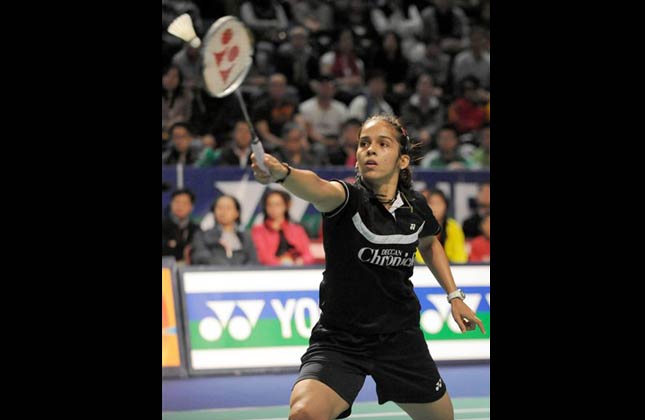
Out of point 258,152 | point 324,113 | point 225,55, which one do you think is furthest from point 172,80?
point 258,152

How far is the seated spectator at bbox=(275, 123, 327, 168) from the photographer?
11.1 m

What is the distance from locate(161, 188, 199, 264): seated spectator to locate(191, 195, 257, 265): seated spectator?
0.39 ft

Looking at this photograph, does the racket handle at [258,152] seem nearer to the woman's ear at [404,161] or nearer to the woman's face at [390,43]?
the woman's ear at [404,161]

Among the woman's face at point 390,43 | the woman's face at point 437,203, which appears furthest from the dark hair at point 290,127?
the woman's face at point 390,43

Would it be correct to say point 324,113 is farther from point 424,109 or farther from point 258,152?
point 258,152

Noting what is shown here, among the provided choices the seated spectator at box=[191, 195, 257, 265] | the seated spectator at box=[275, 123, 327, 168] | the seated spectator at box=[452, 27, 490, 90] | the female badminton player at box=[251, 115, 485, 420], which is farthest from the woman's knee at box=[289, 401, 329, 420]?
the seated spectator at box=[452, 27, 490, 90]

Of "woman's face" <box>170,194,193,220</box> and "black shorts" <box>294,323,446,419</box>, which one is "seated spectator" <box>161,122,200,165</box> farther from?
"black shorts" <box>294,323,446,419</box>

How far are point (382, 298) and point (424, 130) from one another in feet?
29.0

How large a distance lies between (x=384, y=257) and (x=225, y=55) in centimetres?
133

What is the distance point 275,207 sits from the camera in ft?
30.9

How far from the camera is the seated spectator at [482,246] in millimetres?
10312

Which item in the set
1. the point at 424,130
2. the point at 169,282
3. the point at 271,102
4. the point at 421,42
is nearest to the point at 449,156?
the point at 424,130

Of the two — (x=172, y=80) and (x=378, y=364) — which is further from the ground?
(x=172, y=80)
